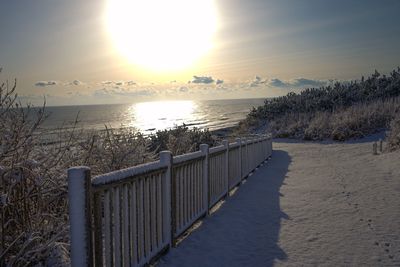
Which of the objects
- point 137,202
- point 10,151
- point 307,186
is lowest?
point 307,186

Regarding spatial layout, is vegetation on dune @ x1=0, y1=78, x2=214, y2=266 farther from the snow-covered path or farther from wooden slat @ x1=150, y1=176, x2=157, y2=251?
the snow-covered path

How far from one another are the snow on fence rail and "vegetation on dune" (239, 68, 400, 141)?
64.8 feet

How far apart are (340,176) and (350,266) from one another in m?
6.95

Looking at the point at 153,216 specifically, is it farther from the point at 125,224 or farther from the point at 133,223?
the point at 125,224

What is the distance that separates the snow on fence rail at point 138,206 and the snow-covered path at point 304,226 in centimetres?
37

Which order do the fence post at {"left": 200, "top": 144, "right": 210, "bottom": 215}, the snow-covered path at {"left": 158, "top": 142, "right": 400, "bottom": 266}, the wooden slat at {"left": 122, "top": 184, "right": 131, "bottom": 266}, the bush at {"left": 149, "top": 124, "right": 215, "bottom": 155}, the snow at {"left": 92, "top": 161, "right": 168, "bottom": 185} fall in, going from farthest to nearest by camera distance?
the bush at {"left": 149, "top": 124, "right": 215, "bottom": 155} < the fence post at {"left": 200, "top": 144, "right": 210, "bottom": 215} < the snow-covered path at {"left": 158, "top": 142, "right": 400, "bottom": 266} < the wooden slat at {"left": 122, "top": 184, "right": 131, "bottom": 266} < the snow at {"left": 92, "top": 161, "right": 168, "bottom": 185}

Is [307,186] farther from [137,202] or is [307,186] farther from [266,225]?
[137,202]

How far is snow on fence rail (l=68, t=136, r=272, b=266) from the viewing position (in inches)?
123

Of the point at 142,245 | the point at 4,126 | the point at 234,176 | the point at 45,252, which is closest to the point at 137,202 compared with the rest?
the point at 142,245

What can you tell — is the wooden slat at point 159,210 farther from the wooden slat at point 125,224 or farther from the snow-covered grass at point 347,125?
the snow-covered grass at point 347,125

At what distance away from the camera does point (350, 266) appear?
4582mm

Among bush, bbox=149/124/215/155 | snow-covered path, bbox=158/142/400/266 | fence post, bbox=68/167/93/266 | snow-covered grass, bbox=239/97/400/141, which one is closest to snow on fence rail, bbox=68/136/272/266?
fence post, bbox=68/167/93/266

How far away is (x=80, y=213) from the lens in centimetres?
310

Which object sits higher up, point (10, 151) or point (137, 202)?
point (10, 151)
